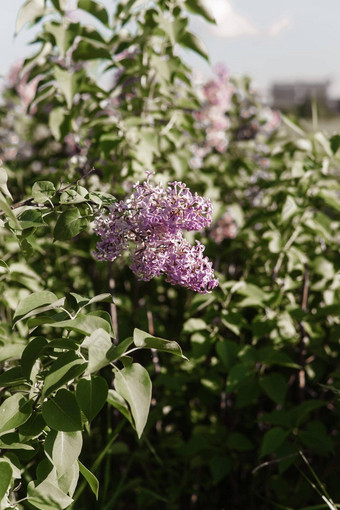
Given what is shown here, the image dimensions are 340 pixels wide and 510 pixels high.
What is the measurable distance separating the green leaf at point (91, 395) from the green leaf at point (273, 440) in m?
0.82

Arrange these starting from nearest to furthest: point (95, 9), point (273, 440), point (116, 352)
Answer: point (116, 352)
point (273, 440)
point (95, 9)

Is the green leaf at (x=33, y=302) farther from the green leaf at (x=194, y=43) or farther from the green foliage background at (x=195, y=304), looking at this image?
the green leaf at (x=194, y=43)

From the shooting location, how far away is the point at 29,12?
5.97 ft

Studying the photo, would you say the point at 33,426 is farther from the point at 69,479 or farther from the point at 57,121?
the point at 57,121

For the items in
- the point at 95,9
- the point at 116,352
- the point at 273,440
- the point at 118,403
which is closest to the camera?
the point at 116,352

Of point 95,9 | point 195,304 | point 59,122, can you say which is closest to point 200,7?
point 95,9

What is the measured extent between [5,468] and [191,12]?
1.59 meters

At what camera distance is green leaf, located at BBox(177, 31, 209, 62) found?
6.63ft

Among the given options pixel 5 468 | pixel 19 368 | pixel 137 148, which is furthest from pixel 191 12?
pixel 5 468

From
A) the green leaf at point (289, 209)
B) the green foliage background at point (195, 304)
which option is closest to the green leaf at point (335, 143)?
the green foliage background at point (195, 304)

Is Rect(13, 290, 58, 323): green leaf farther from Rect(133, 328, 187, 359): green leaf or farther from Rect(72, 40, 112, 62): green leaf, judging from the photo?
Rect(72, 40, 112, 62): green leaf

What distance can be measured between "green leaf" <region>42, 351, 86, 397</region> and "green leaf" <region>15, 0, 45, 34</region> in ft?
3.75

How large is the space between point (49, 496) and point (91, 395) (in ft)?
0.85

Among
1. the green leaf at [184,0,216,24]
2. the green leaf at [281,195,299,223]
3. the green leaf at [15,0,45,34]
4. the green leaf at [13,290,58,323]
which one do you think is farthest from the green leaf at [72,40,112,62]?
the green leaf at [13,290,58,323]
